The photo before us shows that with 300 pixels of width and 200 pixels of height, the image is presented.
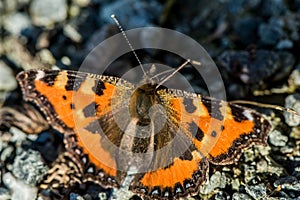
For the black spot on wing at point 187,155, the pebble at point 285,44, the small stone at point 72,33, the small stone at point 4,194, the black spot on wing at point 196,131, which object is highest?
the small stone at point 72,33

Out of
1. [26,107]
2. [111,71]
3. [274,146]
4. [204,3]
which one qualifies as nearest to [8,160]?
[26,107]

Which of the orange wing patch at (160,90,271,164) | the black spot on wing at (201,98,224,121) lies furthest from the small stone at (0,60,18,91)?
the black spot on wing at (201,98,224,121)

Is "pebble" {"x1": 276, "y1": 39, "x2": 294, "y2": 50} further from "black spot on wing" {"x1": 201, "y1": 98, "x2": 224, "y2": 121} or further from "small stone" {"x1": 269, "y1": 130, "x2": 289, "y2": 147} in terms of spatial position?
"black spot on wing" {"x1": 201, "y1": 98, "x2": 224, "y2": 121}

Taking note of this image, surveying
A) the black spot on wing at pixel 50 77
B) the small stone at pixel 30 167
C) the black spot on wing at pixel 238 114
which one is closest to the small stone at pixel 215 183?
the black spot on wing at pixel 238 114

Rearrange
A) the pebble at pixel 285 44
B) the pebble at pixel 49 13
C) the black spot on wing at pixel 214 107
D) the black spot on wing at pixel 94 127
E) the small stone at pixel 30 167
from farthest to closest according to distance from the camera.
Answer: the pebble at pixel 49 13, the pebble at pixel 285 44, the small stone at pixel 30 167, the black spot on wing at pixel 94 127, the black spot on wing at pixel 214 107

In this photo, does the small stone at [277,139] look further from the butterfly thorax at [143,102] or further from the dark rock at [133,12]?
the dark rock at [133,12]

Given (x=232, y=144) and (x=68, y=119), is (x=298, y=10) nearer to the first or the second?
(x=232, y=144)
